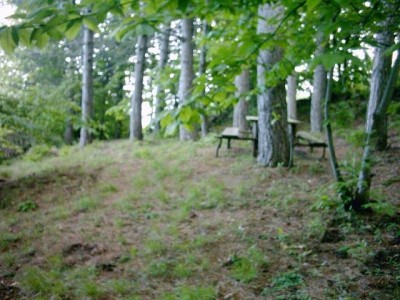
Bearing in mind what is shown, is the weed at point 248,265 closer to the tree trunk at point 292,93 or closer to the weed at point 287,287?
the weed at point 287,287

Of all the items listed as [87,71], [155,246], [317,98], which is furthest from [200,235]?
[317,98]

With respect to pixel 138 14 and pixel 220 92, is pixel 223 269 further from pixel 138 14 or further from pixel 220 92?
pixel 138 14

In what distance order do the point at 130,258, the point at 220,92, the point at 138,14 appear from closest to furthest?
the point at 138,14
the point at 220,92
the point at 130,258

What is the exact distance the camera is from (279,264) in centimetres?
458

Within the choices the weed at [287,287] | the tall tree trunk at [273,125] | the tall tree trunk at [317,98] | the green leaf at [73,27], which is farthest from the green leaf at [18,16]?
the tall tree trunk at [317,98]

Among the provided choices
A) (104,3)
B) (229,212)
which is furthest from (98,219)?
(104,3)

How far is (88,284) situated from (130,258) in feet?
2.69

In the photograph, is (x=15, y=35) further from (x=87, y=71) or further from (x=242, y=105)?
(x=87, y=71)

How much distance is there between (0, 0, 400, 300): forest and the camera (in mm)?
2801

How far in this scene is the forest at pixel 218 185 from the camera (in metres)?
2.80

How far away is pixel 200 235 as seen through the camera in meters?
5.67

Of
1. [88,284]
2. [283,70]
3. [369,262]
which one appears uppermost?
[283,70]

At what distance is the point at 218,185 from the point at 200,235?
2.24m

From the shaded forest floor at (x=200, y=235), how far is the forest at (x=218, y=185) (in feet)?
0.09
